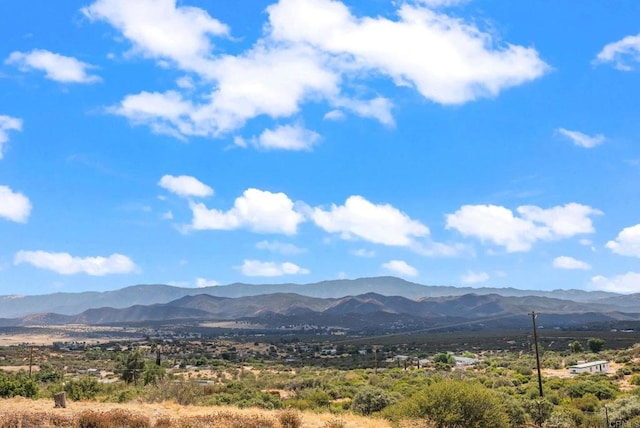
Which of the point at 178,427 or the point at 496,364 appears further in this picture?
the point at 496,364

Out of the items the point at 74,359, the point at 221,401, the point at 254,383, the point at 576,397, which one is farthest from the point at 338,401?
the point at 74,359

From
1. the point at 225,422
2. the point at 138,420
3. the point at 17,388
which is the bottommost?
the point at 17,388

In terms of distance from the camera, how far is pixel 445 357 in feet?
236

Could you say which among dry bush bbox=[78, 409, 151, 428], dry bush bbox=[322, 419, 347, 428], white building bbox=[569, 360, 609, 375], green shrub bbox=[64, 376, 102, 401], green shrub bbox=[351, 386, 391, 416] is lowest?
white building bbox=[569, 360, 609, 375]

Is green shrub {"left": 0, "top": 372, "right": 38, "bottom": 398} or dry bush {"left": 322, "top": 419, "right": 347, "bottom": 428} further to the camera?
green shrub {"left": 0, "top": 372, "right": 38, "bottom": 398}

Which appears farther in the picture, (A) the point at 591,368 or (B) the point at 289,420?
(A) the point at 591,368

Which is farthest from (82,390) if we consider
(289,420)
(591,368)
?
(591,368)

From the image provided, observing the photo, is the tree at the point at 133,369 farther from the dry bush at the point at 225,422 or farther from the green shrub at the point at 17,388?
the dry bush at the point at 225,422

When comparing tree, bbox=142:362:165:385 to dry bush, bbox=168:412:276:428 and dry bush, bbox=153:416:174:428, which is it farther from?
dry bush, bbox=168:412:276:428

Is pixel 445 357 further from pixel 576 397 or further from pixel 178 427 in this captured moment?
pixel 178 427

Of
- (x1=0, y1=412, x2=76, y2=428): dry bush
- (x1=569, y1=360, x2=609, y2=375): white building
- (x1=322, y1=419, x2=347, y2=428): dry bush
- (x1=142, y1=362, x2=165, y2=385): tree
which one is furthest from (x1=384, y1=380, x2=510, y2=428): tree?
(x1=569, y1=360, x2=609, y2=375): white building

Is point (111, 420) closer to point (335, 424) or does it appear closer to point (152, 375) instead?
point (335, 424)

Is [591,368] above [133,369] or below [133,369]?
below

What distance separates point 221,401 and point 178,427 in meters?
13.5
